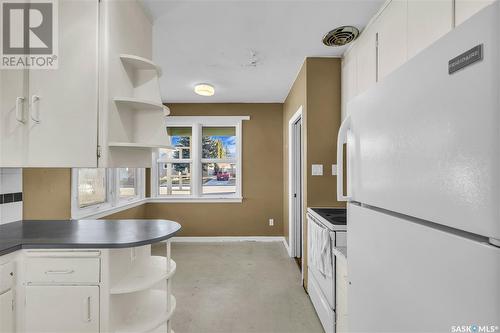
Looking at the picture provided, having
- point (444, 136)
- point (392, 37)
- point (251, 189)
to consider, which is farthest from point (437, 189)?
point (251, 189)

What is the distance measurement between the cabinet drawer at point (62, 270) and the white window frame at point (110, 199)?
1.42 m

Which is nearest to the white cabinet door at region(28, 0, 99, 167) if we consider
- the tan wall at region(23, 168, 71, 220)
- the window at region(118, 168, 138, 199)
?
the tan wall at region(23, 168, 71, 220)

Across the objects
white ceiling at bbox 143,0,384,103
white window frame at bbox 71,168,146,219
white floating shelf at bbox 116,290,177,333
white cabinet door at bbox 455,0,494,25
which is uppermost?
white ceiling at bbox 143,0,384,103

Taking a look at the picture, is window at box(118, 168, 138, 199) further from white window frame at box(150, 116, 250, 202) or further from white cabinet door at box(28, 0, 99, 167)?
white cabinet door at box(28, 0, 99, 167)

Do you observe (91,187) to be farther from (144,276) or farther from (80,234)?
(144,276)

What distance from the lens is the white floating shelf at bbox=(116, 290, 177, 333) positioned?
153 cm

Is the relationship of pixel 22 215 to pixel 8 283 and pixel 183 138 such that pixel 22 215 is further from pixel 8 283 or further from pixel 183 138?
pixel 183 138

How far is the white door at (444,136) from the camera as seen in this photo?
0.49 m

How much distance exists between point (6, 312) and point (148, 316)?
2.44 ft

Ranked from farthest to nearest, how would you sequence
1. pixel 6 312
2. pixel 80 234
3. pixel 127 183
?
1. pixel 127 183
2. pixel 80 234
3. pixel 6 312

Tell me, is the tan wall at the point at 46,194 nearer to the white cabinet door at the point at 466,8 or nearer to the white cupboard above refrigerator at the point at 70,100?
the white cupboard above refrigerator at the point at 70,100

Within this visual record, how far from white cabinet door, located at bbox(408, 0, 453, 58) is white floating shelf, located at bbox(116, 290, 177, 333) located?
2.28 metres

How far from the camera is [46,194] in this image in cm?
237

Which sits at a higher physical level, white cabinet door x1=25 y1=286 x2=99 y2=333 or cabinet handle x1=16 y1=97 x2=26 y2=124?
cabinet handle x1=16 y1=97 x2=26 y2=124
